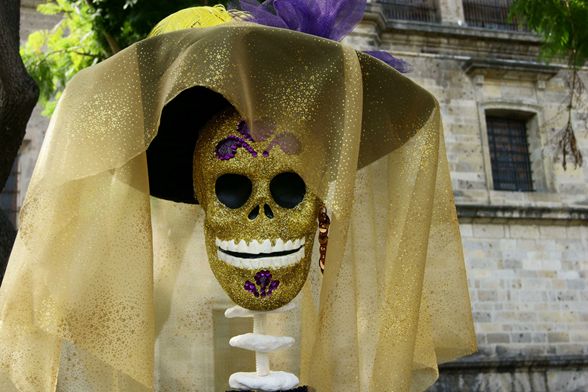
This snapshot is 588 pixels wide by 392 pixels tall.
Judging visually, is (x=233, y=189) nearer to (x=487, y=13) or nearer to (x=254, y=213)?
(x=254, y=213)

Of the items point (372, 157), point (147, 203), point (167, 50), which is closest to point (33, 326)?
point (147, 203)

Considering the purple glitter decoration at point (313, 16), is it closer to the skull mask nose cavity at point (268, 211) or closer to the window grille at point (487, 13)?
the skull mask nose cavity at point (268, 211)

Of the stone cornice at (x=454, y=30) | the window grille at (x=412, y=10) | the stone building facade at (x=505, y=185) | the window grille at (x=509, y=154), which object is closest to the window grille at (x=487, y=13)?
the stone building facade at (x=505, y=185)

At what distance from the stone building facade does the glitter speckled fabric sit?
8108 millimetres

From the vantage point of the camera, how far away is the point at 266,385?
1.95 metres

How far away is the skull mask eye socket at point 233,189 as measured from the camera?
1.98 m

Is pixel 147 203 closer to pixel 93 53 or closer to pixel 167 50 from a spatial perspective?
pixel 167 50

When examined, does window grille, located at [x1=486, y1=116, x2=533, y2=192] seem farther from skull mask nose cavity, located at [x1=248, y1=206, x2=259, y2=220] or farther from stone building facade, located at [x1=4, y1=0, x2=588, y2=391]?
skull mask nose cavity, located at [x1=248, y1=206, x2=259, y2=220]

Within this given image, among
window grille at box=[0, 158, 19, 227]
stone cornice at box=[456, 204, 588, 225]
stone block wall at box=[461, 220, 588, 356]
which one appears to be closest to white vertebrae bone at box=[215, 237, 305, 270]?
window grille at box=[0, 158, 19, 227]

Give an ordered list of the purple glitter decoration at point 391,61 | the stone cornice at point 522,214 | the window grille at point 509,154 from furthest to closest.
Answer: the window grille at point 509,154, the stone cornice at point 522,214, the purple glitter decoration at point 391,61

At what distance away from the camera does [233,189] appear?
2.00 metres

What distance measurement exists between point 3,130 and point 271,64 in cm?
255

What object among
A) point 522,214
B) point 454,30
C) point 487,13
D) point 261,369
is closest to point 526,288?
point 522,214

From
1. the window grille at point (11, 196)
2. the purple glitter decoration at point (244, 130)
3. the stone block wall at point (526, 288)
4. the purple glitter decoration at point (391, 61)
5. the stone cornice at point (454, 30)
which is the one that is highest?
the stone cornice at point (454, 30)
